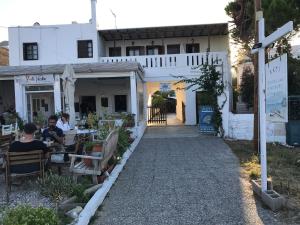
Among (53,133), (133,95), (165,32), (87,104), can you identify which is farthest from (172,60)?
(53,133)

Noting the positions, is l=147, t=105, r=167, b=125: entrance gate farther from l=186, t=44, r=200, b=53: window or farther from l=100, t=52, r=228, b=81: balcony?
l=100, t=52, r=228, b=81: balcony

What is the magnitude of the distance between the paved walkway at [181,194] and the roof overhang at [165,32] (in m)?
14.2

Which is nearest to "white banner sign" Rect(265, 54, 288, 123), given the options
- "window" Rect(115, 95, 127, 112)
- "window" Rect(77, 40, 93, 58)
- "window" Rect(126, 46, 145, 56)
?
"window" Rect(115, 95, 127, 112)

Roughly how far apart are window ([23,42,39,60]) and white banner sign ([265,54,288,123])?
70.6ft

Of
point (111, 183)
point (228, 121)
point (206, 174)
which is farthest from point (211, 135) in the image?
point (111, 183)

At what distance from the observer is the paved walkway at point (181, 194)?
6.20 meters

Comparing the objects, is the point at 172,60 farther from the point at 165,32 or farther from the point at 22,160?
the point at 22,160

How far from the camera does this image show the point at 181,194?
7586 millimetres

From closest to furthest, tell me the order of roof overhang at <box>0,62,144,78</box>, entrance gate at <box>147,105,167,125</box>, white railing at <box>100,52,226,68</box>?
roof overhang at <box>0,62,144,78</box>
white railing at <box>100,52,226,68</box>
entrance gate at <box>147,105,167,125</box>

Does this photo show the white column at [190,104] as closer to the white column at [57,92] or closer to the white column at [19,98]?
the white column at [57,92]

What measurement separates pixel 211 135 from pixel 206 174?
8968mm

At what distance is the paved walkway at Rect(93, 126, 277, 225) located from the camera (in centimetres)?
620

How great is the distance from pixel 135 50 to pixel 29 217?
2390 centimetres

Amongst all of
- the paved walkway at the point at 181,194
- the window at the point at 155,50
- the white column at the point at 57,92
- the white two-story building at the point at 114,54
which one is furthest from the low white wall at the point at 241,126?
the window at the point at 155,50
